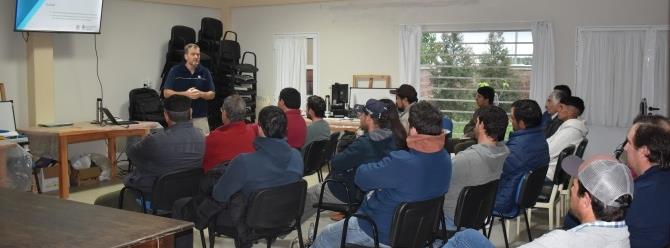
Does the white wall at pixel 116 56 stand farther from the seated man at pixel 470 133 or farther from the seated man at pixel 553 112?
the seated man at pixel 553 112

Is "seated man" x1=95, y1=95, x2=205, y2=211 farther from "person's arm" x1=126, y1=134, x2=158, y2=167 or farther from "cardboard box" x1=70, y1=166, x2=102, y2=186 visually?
"cardboard box" x1=70, y1=166, x2=102, y2=186

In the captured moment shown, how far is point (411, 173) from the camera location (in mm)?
2908

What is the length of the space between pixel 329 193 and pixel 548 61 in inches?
160

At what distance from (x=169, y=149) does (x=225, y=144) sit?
381 mm

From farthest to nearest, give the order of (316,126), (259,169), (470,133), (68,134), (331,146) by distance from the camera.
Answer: (470,133) < (68,134) < (331,146) < (316,126) < (259,169)

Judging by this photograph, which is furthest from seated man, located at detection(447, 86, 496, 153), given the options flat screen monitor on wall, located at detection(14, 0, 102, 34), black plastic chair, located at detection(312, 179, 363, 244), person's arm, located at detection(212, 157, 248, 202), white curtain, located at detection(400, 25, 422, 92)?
flat screen monitor on wall, located at detection(14, 0, 102, 34)

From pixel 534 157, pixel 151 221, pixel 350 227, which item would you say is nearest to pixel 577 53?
pixel 534 157

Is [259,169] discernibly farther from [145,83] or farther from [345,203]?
[145,83]

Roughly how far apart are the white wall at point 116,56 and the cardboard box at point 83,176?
859 mm

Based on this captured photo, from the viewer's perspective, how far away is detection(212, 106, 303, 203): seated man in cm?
328

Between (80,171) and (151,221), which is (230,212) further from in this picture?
(80,171)

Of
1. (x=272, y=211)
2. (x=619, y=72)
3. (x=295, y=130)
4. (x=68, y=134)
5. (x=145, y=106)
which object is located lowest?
(x=272, y=211)

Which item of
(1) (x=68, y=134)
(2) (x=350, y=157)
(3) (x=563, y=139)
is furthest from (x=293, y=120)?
(1) (x=68, y=134)

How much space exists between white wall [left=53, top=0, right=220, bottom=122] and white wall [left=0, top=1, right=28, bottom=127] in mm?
423
